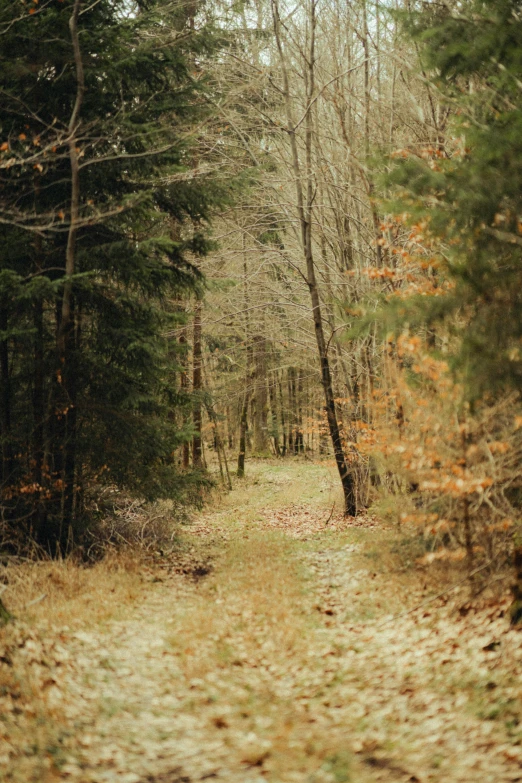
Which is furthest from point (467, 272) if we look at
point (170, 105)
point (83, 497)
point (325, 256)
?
point (325, 256)

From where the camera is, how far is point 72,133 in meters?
8.43

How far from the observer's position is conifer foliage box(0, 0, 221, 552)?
369 inches

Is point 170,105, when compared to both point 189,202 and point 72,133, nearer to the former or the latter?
point 189,202

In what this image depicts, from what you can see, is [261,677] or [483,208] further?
[261,677]

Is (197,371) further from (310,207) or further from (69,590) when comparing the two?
(69,590)

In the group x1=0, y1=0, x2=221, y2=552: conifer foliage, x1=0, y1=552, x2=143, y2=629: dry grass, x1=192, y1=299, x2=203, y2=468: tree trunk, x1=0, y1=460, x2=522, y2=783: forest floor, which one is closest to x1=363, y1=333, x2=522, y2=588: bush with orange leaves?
x1=0, y1=460, x2=522, y2=783: forest floor

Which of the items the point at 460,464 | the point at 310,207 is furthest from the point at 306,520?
the point at 460,464

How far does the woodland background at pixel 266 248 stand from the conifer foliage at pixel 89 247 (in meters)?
0.05

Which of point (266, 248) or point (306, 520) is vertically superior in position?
point (266, 248)

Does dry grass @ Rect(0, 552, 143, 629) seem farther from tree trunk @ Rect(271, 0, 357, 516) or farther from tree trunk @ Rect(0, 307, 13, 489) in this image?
tree trunk @ Rect(271, 0, 357, 516)

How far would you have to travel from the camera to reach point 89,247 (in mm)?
9930

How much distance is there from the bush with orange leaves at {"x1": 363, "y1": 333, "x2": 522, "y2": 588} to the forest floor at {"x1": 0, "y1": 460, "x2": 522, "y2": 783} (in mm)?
534

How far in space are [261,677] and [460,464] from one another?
3.05 m

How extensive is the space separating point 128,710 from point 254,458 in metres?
25.2
